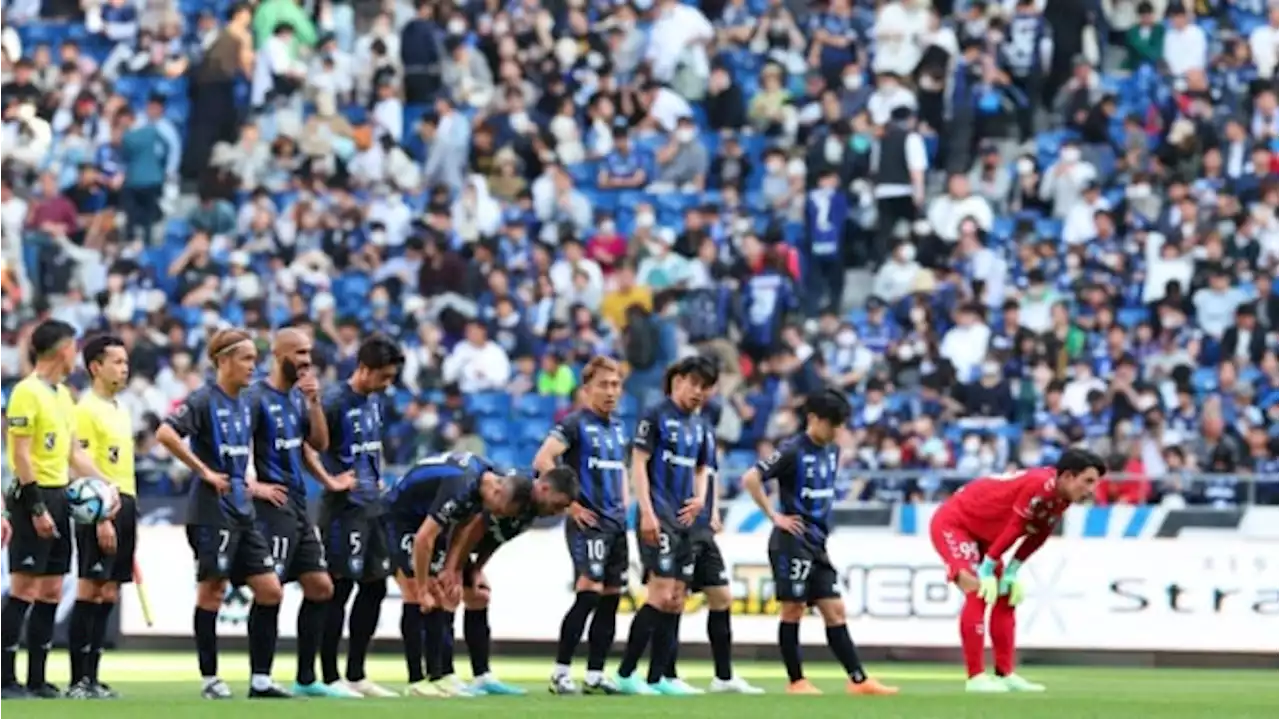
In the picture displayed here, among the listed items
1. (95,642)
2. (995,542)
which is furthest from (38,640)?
(995,542)

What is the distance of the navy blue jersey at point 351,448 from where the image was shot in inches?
824

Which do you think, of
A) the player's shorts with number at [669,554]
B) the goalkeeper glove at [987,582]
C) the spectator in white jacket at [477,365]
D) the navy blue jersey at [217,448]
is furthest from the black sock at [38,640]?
the spectator in white jacket at [477,365]

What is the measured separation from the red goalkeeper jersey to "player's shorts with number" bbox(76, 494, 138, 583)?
6.18 metres

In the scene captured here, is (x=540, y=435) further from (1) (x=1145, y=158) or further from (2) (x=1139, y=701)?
(2) (x=1139, y=701)

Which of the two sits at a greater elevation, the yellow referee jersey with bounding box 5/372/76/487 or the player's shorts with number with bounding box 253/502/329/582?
the yellow referee jersey with bounding box 5/372/76/487

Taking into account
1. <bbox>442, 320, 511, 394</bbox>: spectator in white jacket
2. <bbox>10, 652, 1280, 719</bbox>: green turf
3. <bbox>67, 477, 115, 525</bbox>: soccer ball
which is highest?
<bbox>442, 320, 511, 394</bbox>: spectator in white jacket

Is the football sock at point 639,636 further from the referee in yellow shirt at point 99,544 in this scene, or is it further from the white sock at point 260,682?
the referee in yellow shirt at point 99,544

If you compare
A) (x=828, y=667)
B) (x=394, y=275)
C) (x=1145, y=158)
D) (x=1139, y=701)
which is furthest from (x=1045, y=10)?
(x=1139, y=701)

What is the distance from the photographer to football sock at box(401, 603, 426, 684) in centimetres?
2075

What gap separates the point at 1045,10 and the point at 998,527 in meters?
15.3

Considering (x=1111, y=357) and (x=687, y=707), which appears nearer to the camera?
(x=687, y=707)

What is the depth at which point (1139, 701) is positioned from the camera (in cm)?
1991

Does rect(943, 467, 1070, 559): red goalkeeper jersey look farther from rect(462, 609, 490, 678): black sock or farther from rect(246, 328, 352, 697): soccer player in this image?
rect(246, 328, 352, 697): soccer player

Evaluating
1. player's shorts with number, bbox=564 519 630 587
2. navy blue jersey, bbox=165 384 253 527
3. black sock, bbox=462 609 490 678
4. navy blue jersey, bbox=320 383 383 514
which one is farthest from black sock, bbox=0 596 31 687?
player's shorts with number, bbox=564 519 630 587
